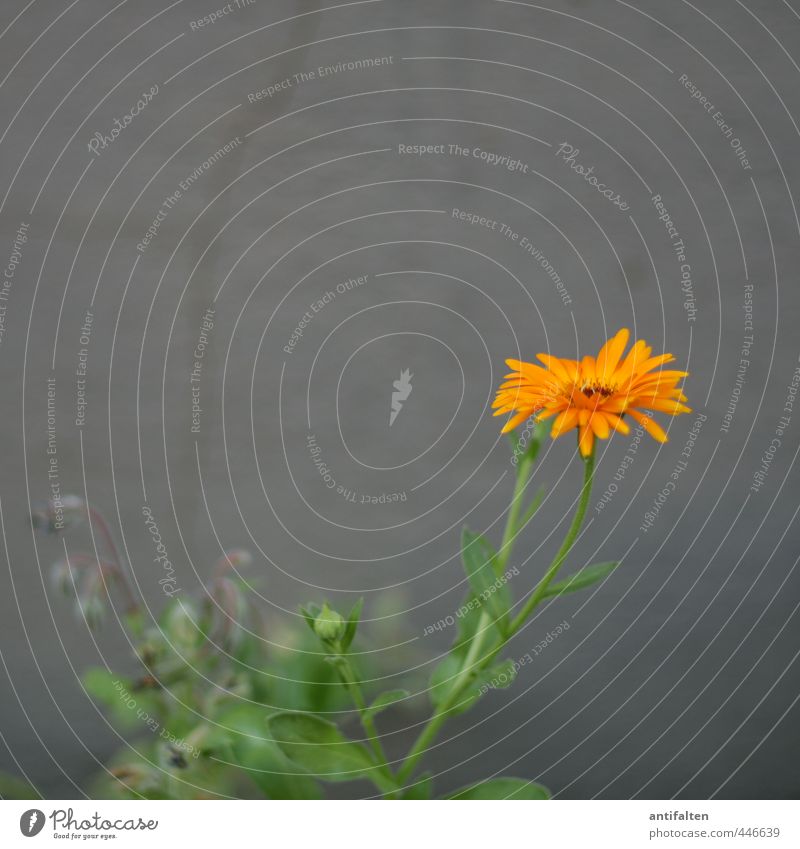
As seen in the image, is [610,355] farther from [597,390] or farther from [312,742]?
[312,742]

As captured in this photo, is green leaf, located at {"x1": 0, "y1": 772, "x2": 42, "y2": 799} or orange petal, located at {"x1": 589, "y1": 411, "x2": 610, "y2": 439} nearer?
orange petal, located at {"x1": 589, "y1": 411, "x2": 610, "y2": 439}

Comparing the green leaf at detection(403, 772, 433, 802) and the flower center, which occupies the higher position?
the flower center

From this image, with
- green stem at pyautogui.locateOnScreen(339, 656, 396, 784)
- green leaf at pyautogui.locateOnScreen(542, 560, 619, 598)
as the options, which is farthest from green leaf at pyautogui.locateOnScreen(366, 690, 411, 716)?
green leaf at pyautogui.locateOnScreen(542, 560, 619, 598)

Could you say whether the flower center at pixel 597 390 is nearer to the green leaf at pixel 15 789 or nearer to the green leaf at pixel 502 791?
the green leaf at pixel 502 791

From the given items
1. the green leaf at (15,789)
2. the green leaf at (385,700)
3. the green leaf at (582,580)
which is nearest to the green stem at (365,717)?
the green leaf at (385,700)

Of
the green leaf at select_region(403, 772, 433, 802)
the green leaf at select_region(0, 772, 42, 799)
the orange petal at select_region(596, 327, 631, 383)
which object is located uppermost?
the orange petal at select_region(596, 327, 631, 383)

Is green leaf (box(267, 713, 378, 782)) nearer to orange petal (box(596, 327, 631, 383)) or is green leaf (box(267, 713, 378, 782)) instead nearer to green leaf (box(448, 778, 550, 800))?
green leaf (box(448, 778, 550, 800))

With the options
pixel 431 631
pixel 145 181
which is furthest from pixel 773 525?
pixel 145 181
